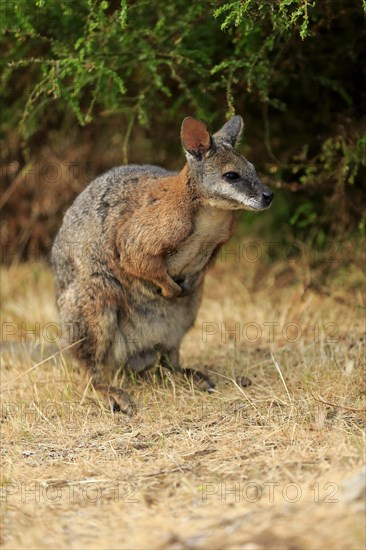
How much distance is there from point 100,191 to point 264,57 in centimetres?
158

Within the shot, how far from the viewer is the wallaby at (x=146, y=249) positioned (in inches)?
195

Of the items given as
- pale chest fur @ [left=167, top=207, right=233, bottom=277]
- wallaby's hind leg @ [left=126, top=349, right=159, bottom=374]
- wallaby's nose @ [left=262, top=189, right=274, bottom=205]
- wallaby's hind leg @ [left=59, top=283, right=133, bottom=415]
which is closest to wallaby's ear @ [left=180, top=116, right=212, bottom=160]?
pale chest fur @ [left=167, top=207, right=233, bottom=277]

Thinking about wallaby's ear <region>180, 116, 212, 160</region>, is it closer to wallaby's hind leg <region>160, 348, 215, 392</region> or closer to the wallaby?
the wallaby

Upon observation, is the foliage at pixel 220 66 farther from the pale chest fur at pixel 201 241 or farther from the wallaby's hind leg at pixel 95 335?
the wallaby's hind leg at pixel 95 335

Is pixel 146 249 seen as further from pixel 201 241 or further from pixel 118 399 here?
pixel 118 399

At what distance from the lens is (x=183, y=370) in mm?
5641

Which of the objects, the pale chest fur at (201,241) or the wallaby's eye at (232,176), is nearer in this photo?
the wallaby's eye at (232,176)

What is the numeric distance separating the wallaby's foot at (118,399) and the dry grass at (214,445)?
7 cm

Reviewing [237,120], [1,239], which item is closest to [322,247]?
[237,120]

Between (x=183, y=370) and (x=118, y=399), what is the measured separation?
59 cm

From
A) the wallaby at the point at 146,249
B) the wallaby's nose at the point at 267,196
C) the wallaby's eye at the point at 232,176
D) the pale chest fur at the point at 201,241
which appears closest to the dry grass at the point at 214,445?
the wallaby at the point at 146,249

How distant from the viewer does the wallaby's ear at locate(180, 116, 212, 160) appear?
488 cm

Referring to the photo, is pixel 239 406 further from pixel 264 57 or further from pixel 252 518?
pixel 264 57

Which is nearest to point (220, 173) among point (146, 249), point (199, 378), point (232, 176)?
point (232, 176)
